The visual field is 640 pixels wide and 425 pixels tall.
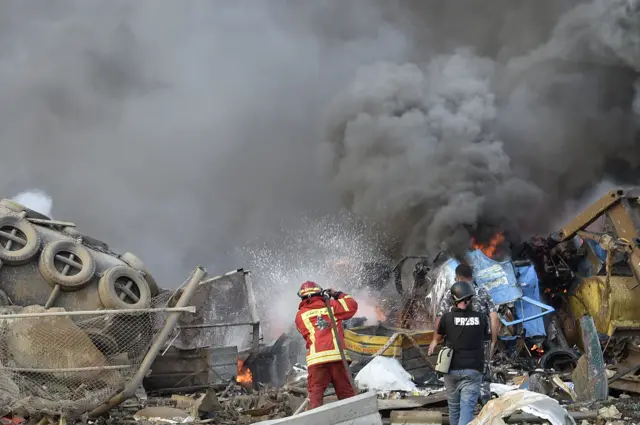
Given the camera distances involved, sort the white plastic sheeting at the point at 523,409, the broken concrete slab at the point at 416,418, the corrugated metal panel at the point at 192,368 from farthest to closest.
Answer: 1. the corrugated metal panel at the point at 192,368
2. the broken concrete slab at the point at 416,418
3. the white plastic sheeting at the point at 523,409

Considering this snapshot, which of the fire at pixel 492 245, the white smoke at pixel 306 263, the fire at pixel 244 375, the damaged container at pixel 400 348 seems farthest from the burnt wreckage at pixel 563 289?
the fire at pixel 244 375

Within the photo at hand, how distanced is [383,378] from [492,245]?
270 inches

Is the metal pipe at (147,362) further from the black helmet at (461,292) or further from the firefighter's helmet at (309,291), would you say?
the black helmet at (461,292)

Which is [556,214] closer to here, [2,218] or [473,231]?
[473,231]

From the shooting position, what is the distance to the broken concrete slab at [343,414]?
3.47 metres

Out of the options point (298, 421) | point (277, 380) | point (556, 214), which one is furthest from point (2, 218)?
point (556, 214)

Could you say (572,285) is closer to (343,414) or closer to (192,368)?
(192,368)

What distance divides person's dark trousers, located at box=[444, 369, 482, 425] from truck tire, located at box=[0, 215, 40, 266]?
Answer: 571 centimetres

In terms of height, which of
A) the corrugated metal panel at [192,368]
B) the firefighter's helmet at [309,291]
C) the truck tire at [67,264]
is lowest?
the corrugated metal panel at [192,368]

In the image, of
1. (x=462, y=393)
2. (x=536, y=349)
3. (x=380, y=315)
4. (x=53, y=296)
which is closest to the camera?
(x=462, y=393)

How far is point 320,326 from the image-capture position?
5.14m

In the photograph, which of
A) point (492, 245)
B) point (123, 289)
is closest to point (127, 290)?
point (123, 289)

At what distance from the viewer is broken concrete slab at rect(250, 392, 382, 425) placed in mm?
3471

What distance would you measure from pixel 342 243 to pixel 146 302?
11.2 meters
